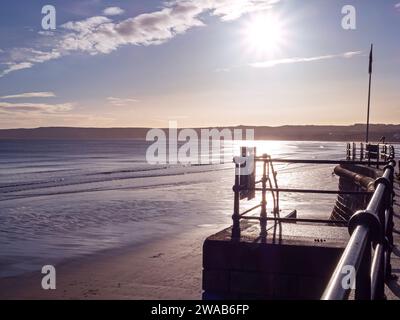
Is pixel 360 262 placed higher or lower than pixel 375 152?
lower

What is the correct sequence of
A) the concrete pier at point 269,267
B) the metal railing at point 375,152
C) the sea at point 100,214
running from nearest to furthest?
1. the concrete pier at point 269,267
2. the sea at point 100,214
3. the metal railing at point 375,152

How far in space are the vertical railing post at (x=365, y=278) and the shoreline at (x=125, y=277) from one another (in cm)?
757

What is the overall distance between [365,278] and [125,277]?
965 cm

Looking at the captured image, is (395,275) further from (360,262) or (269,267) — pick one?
(360,262)

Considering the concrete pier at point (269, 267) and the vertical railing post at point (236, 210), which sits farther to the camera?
the vertical railing post at point (236, 210)

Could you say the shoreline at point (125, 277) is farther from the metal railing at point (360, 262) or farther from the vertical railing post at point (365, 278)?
the vertical railing post at point (365, 278)

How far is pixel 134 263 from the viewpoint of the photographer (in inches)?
477

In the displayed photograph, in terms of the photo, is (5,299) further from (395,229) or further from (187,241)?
(395,229)

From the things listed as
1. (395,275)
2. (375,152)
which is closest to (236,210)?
(395,275)

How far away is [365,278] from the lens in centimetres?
187

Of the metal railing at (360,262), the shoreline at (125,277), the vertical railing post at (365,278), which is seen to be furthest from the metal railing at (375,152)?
the vertical railing post at (365,278)

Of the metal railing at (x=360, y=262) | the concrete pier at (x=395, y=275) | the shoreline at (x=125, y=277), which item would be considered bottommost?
the shoreline at (x=125, y=277)

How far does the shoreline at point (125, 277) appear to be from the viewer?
9703mm
